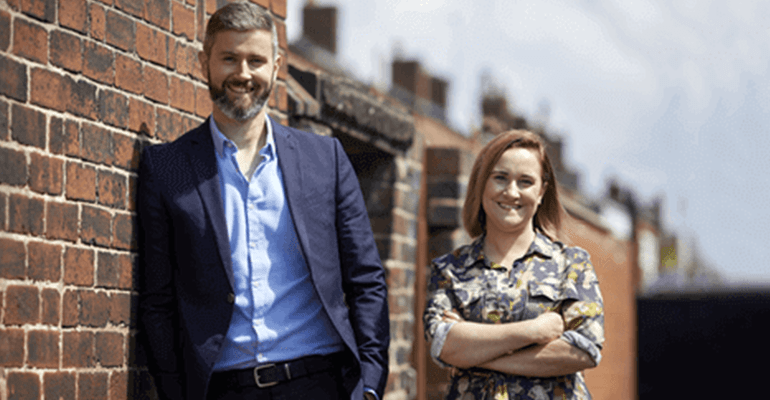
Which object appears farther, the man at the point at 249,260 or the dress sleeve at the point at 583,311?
the dress sleeve at the point at 583,311

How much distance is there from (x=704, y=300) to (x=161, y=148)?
1153cm

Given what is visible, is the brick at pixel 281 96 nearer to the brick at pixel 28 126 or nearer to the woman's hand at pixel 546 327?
the brick at pixel 28 126

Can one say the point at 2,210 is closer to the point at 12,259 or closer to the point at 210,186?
the point at 12,259

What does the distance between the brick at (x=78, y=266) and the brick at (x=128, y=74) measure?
1.94ft

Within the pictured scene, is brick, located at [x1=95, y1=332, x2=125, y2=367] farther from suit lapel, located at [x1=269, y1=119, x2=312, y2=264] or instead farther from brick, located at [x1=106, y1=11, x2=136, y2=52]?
brick, located at [x1=106, y1=11, x2=136, y2=52]

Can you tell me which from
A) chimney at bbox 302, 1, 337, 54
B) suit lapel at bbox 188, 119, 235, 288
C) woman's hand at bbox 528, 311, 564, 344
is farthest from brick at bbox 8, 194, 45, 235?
chimney at bbox 302, 1, 337, 54

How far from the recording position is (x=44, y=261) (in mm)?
2631

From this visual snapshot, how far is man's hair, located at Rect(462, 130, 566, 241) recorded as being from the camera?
3.20 meters

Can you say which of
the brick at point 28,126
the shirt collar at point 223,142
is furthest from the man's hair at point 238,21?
the brick at point 28,126

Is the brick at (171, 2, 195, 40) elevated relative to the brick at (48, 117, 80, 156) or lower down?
elevated

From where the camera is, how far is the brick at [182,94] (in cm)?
327

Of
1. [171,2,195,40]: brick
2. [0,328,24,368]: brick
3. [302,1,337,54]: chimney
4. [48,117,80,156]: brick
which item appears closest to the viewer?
[0,328,24,368]: brick

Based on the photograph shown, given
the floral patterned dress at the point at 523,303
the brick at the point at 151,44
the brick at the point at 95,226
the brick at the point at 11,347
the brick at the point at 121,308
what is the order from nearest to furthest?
the brick at the point at 11,347, the brick at the point at 95,226, the brick at the point at 121,308, the floral patterned dress at the point at 523,303, the brick at the point at 151,44

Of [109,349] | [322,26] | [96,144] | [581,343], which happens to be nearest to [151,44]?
[96,144]
